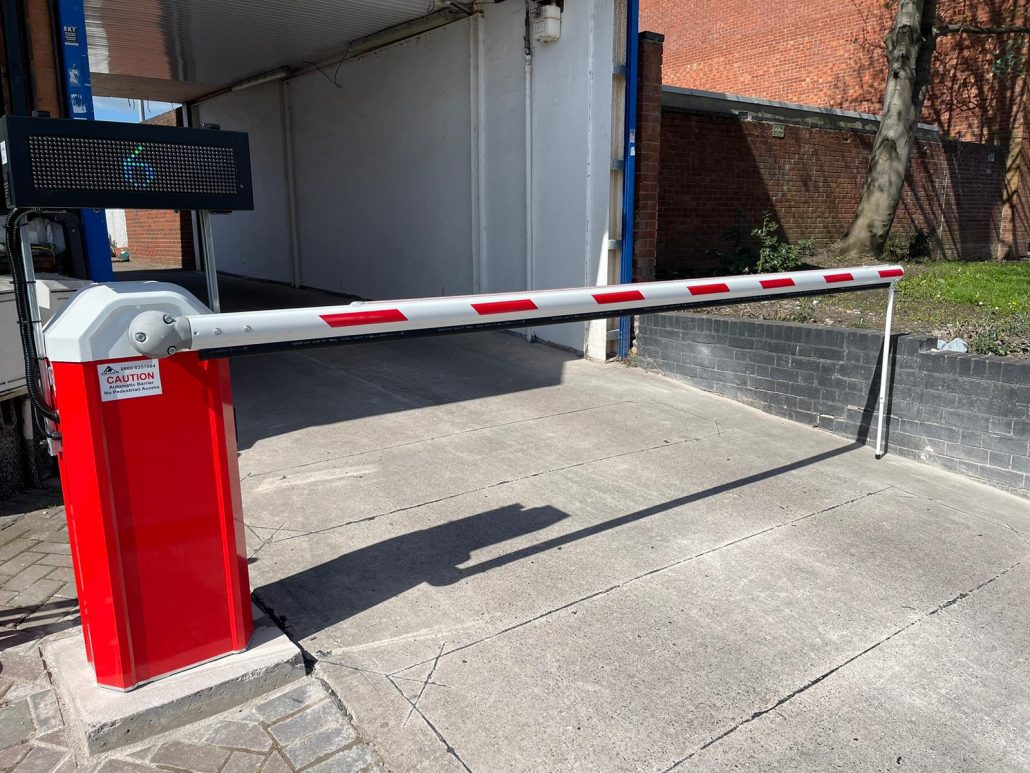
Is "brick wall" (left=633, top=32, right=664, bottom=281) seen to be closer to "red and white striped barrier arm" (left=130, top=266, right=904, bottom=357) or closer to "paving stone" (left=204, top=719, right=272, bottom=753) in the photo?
"red and white striped barrier arm" (left=130, top=266, right=904, bottom=357)

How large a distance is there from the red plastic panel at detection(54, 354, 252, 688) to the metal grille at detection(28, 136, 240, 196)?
22.8 inches

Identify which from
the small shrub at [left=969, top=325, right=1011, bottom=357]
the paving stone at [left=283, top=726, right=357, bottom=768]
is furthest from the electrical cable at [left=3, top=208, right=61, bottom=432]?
the small shrub at [left=969, top=325, right=1011, bottom=357]

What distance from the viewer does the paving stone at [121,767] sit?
2475 millimetres

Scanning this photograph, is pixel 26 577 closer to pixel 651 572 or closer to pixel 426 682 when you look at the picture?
pixel 426 682

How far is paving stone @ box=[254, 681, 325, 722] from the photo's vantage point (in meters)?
2.76

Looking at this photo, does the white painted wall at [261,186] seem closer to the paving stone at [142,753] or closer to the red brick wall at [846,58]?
the red brick wall at [846,58]

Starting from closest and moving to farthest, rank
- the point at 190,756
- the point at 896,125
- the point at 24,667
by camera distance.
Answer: the point at 190,756
the point at 24,667
the point at 896,125

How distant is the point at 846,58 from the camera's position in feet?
57.2

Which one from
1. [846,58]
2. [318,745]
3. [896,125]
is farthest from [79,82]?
[846,58]

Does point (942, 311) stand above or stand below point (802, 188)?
below

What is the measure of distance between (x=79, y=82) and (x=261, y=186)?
10363 millimetres

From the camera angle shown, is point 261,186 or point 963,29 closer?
point 963,29

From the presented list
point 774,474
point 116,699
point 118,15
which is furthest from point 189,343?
point 118,15

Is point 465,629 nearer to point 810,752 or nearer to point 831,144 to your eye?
point 810,752
